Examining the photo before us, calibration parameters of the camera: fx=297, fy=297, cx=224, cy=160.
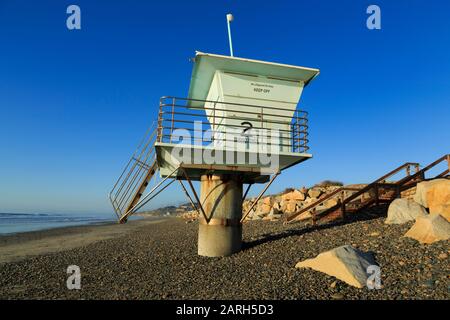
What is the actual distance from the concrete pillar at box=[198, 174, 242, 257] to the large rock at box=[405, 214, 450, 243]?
6.85m

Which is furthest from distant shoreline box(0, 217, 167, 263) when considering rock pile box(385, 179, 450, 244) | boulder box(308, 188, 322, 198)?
rock pile box(385, 179, 450, 244)

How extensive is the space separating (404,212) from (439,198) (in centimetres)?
154

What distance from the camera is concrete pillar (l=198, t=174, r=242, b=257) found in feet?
41.8

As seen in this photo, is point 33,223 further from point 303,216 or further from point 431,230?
point 431,230

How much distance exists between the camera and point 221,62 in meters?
12.1

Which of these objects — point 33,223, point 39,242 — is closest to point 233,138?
point 39,242

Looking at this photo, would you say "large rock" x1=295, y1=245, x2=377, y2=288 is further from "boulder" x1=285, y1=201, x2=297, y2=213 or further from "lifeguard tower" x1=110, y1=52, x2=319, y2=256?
"boulder" x1=285, y1=201, x2=297, y2=213

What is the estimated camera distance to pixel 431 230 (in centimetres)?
1060

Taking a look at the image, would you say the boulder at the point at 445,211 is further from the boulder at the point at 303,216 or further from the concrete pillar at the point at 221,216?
the boulder at the point at 303,216

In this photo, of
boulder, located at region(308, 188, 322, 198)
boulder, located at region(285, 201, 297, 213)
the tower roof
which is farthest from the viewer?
boulder, located at region(308, 188, 322, 198)
